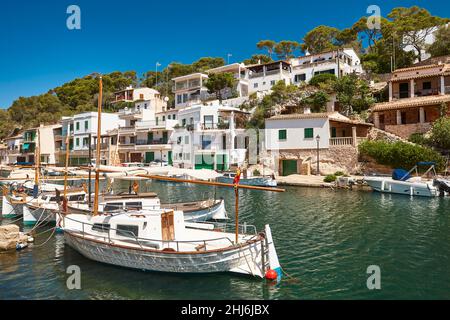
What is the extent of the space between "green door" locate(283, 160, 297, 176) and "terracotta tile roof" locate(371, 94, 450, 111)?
12.7m

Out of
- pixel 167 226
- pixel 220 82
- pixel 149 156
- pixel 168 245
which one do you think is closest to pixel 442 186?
pixel 167 226

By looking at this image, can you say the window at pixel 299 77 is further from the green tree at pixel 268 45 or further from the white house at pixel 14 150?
the white house at pixel 14 150

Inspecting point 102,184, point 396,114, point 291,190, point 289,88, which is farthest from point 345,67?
point 102,184

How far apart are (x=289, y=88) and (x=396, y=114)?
57.7 feet

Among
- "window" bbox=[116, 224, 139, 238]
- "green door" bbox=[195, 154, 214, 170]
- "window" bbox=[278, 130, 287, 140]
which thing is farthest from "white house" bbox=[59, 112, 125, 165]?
"window" bbox=[116, 224, 139, 238]

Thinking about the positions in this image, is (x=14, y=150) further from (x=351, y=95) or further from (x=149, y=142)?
(x=351, y=95)

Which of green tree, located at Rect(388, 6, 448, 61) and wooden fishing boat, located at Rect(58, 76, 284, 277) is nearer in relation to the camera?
wooden fishing boat, located at Rect(58, 76, 284, 277)

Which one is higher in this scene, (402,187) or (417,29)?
(417,29)

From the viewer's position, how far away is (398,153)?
34.4 m

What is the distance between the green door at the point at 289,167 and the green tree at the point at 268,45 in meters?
50.9

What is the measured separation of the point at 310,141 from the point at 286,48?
50566 millimetres

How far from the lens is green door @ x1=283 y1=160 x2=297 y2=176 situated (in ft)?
140

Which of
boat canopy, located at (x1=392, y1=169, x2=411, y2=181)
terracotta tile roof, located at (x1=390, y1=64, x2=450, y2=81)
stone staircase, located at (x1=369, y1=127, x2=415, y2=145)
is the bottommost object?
boat canopy, located at (x1=392, y1=169, x2=411, y2=181)

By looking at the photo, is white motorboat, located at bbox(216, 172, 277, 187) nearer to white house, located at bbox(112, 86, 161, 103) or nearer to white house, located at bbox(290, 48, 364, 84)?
white house, located at bbox(290, 48, 364, 84)
